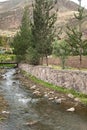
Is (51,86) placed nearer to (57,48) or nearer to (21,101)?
(21,101)

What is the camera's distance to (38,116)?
1190 inches

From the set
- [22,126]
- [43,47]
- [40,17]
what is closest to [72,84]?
[22,126]

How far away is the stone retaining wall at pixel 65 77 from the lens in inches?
1468

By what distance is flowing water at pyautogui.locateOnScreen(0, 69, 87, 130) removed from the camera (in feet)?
88.4

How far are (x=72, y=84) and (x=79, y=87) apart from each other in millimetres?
1781

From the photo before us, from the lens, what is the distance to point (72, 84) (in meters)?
39.8

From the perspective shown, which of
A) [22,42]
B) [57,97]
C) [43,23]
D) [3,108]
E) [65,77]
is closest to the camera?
[3,108]

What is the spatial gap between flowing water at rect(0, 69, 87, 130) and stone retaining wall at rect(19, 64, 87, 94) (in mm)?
4314

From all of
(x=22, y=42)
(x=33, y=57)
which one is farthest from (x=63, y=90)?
(x=22, y=42)

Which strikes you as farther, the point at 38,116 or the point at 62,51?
the point at 62,51

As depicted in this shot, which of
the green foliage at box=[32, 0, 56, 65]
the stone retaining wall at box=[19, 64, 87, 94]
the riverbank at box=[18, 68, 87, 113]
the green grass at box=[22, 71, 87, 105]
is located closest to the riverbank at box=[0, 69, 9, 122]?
the riverbank at box=[18, 68, 87, 113]

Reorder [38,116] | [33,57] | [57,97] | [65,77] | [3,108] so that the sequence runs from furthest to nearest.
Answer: [33,57]
[65,77]
[57,97]
[3,108]
[38,116]

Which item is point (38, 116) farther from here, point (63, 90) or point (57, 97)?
point (63, 90)

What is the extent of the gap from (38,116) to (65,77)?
11.9m
